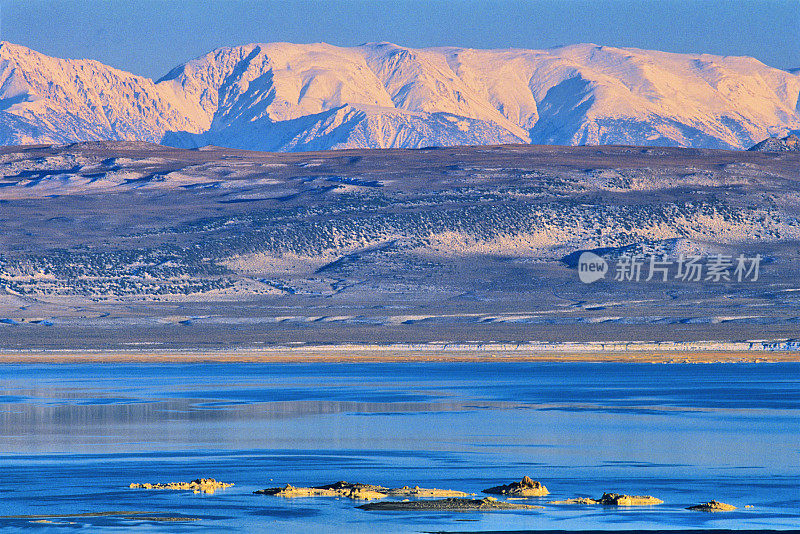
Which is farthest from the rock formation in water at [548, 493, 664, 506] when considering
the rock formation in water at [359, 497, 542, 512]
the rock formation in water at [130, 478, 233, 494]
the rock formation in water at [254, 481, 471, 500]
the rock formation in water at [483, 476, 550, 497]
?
the rock formation in water at [130, 478, 233, 494]

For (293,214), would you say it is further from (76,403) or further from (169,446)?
(169,446)

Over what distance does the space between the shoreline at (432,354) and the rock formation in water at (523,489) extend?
1869 inches

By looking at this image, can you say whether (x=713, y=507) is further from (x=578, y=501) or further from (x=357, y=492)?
(x=357, y=492)

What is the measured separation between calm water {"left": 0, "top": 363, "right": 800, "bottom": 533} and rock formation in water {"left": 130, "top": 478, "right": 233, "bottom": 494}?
33cm

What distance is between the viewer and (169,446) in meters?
33.3

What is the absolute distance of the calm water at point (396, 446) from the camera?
23250 millimetres

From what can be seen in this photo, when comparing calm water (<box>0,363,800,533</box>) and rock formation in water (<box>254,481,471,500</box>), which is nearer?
calm water (<box>0,363,800,533</box>)

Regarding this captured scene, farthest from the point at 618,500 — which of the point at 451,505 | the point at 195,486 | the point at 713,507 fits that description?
the point at 195,486

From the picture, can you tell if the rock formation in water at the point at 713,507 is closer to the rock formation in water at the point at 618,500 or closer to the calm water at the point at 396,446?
the calm water at the point at 396,446

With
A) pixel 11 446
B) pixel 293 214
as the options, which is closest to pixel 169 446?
pixel 11 446

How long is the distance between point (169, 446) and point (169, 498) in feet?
27.4

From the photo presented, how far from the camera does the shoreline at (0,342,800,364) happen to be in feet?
244

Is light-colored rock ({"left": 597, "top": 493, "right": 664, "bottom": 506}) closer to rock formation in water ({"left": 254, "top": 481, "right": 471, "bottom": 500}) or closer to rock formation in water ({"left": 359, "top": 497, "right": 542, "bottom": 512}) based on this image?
rock formation in water ({"left": 359, "top": 497, "right": 542, "bottom": 512})

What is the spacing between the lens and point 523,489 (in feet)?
82.8
